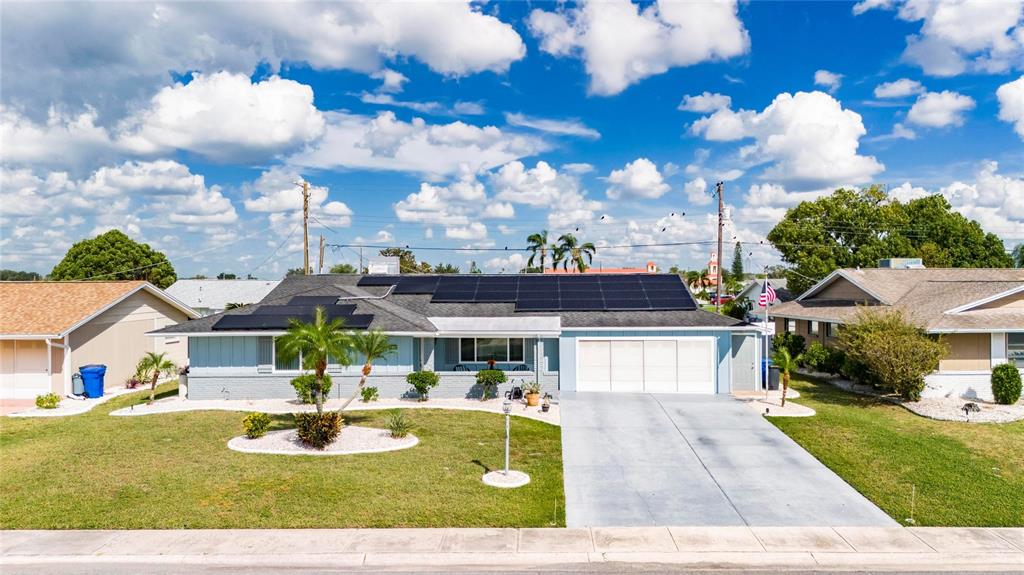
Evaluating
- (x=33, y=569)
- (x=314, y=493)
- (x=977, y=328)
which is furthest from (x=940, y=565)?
(x=977, y=328)

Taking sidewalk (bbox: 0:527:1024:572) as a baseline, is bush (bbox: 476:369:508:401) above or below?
above

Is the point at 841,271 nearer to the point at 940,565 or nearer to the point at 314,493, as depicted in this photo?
the point at 940,565

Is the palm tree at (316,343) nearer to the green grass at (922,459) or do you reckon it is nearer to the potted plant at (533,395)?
the potted plant at (533,395)

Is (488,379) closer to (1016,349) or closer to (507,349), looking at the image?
(507,349)

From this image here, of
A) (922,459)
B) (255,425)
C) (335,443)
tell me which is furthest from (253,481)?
(922,459)

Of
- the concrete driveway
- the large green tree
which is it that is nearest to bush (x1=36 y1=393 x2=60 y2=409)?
the concrete driveway

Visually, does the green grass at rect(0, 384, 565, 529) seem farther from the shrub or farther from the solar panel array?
the shrub


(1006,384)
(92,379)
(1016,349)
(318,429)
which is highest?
(1016,349)
